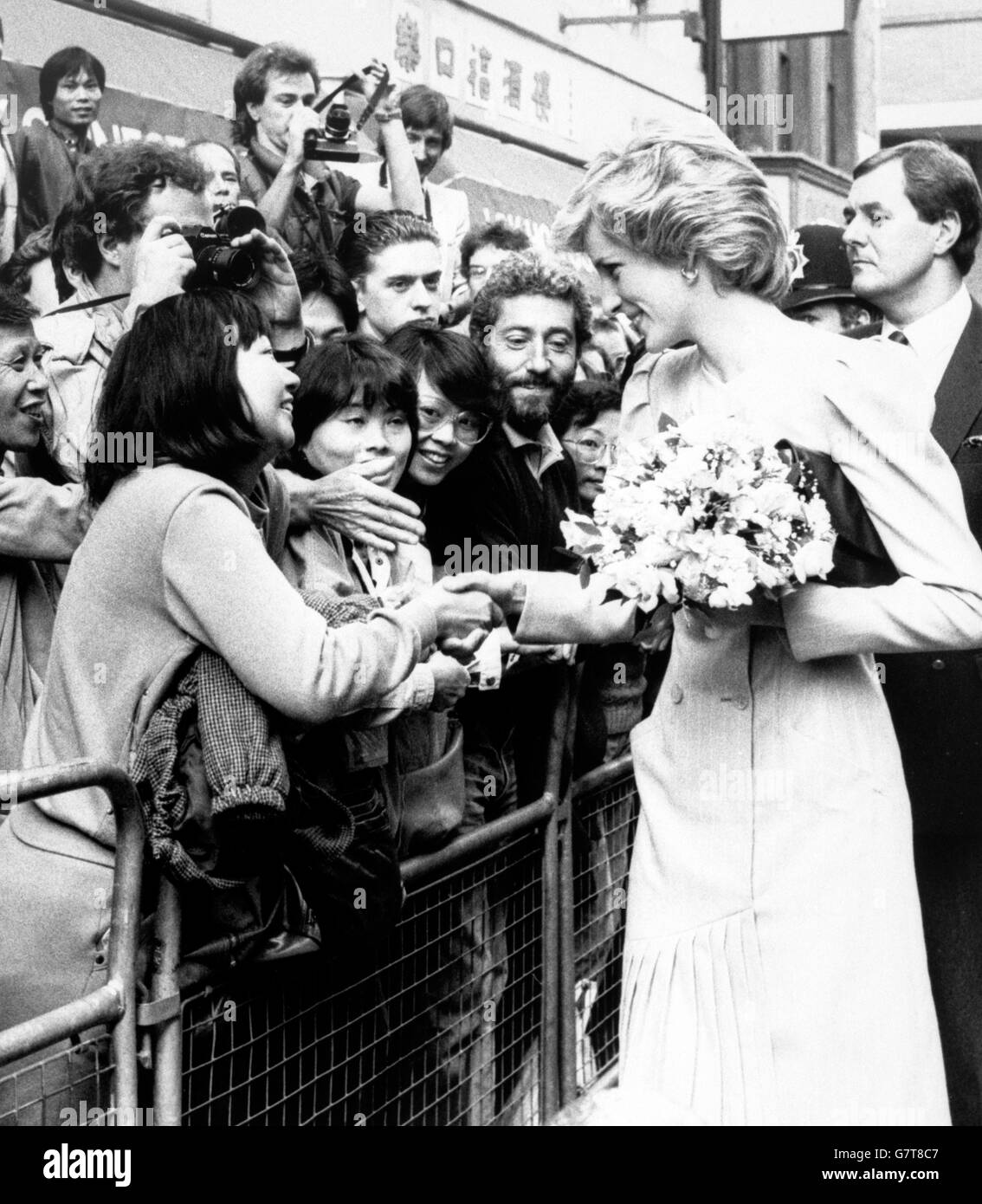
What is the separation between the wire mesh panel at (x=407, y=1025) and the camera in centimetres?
246

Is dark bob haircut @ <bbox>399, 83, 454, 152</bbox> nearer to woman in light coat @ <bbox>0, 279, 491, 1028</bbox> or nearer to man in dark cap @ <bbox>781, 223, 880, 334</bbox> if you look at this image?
man in dark cap @ <bbox>781, 223, 880, 334</bbox>

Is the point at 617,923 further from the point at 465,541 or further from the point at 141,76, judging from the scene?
the point at 141,76

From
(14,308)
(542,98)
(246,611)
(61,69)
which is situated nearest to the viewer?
(246,611)

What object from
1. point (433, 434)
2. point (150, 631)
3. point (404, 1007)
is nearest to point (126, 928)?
point (150, 631)

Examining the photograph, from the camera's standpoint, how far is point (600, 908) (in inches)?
159

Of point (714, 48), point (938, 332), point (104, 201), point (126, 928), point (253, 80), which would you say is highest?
point (714, 48)

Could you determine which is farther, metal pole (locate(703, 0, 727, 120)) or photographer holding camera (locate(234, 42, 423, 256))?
metal pole (locate(703, 0, 727, 120))

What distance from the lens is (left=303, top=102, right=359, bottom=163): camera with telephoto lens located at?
12.3ft

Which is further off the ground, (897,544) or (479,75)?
(479,75)

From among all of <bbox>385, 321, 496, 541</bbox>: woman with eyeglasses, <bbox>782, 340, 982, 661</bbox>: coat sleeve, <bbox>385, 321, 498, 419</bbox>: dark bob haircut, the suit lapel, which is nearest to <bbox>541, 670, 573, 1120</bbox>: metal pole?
<bbox>385, 321, 496, 541</bbox>: woman with eyeglasses

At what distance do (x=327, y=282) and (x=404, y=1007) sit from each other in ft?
5.43

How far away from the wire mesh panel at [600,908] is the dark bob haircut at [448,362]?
0.94 meters

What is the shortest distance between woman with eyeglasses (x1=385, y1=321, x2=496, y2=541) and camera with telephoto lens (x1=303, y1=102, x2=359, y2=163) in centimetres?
53

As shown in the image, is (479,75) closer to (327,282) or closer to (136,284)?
(327,282)
